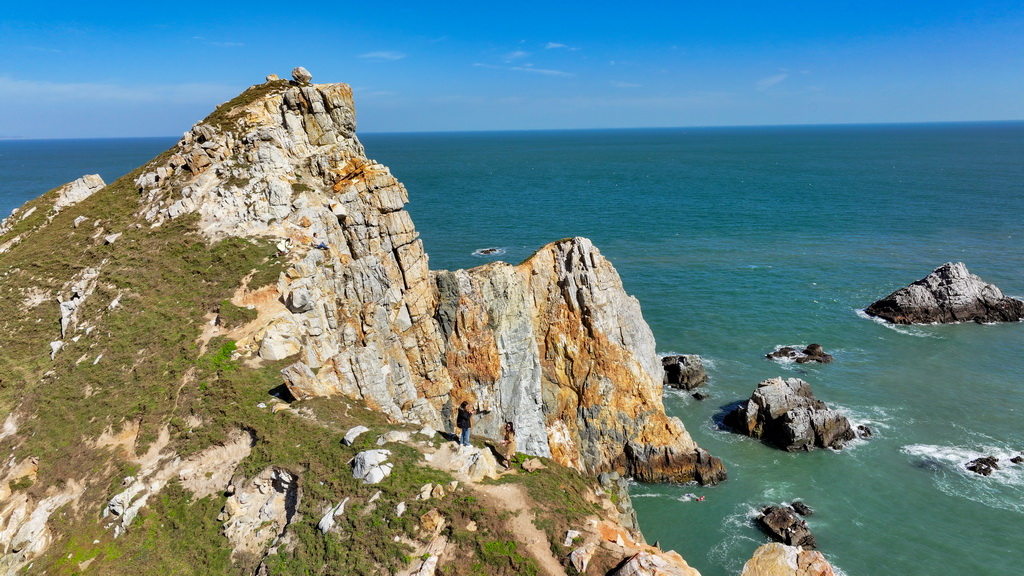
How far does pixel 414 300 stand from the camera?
115 feet

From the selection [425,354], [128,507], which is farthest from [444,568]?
[425,354]

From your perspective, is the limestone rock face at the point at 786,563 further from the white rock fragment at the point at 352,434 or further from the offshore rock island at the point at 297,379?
the white rock fragment at the point at 352,434

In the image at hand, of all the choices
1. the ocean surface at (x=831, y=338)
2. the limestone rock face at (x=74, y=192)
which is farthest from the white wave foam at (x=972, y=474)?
the limestone rock face at (x=74, y=192)

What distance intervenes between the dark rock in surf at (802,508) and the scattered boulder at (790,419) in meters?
6.63

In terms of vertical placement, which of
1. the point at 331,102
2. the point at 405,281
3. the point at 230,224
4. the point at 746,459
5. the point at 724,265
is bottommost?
the point at 746,459

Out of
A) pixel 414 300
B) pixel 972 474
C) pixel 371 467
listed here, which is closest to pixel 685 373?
pixel 972 474

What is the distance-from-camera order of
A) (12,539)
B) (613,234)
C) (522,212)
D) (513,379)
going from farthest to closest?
(522,212) < (613,234) < (513,379) < (12,539)

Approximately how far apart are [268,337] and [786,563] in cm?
2375

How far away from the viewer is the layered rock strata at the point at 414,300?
3312 centimetres

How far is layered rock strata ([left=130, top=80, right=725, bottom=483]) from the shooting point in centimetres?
3312

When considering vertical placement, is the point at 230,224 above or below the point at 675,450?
above

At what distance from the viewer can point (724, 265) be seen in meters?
81.8

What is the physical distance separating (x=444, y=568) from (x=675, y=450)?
25.9 metres

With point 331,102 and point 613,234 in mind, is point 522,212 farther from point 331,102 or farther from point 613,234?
point 331,102
